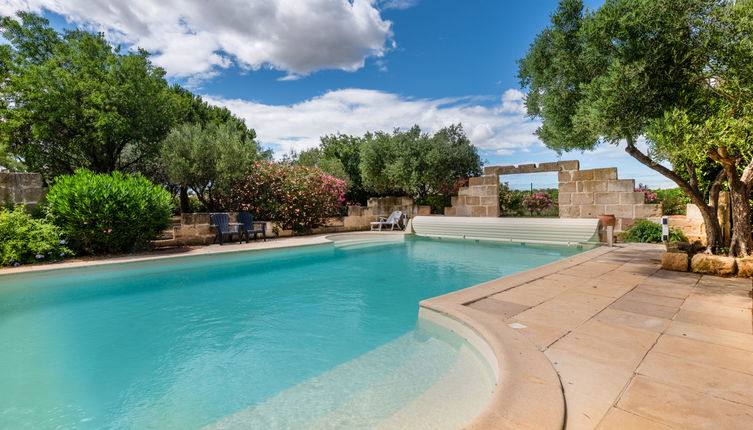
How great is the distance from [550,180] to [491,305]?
396 inches

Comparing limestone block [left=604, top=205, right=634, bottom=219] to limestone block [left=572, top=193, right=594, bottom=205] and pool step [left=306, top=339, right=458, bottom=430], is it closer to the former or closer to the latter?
limestone block [left=572, top=193, right=594, bottom=205]

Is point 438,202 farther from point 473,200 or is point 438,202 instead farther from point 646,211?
point 646,211

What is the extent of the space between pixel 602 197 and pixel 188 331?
1124cm

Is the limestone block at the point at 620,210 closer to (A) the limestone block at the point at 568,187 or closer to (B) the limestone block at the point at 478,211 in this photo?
(A) the limestone block at the point at 568,187

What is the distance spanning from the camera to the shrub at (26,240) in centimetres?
582

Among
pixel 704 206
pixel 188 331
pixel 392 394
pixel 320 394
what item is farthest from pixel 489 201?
pixel 320 394

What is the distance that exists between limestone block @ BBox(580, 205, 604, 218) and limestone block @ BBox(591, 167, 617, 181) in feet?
2.85

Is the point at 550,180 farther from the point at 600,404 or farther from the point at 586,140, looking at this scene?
the point at 600,404

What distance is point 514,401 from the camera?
1562 mm

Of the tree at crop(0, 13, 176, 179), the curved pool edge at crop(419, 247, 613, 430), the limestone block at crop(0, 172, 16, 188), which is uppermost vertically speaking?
the tree at crop(0, 13, 176, 179)

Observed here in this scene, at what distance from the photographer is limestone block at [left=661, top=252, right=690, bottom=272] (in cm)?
454

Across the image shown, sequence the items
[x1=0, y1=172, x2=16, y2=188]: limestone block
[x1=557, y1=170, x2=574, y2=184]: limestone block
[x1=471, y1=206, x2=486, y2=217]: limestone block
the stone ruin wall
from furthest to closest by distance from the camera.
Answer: [x1=471, y1=206, x2=486, y2=217]: limestone block, [x1=557, y1=170, x2=574, y2=184]: limestone block, the stone ruin wall, [x1=0, y1=172, x2=16, y2=188]: limestone block

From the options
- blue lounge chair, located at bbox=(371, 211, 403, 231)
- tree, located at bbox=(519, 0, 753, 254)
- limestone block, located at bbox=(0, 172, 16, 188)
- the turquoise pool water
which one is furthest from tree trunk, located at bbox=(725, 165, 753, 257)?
limestone block, located at bbox=(0, 172, 16, 188)

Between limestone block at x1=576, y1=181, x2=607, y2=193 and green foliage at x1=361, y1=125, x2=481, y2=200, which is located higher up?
green foliage at x1=361, y1=125, x2=481, y2=200
